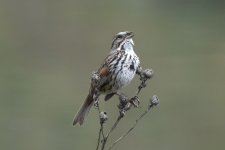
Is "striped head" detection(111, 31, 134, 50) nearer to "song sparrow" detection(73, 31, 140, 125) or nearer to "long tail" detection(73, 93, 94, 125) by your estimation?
"song sparrow" detection(73, 31, 140, 125)

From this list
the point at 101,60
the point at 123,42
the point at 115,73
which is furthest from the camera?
the point at 101,60

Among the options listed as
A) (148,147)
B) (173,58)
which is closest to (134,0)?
(173,58)

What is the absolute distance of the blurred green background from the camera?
34.5 ft

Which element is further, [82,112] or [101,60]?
[101,60]

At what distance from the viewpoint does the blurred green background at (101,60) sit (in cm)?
1051

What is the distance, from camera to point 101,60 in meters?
12.5

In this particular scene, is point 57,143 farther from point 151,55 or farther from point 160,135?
point 151,55

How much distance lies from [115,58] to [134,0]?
1012 centimetres

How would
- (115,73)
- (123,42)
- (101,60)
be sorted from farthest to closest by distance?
(101,60) < (123,42) < (115,73)

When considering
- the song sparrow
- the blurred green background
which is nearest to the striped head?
the song sparrow

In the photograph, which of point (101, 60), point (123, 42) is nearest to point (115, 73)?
point (123, 42)

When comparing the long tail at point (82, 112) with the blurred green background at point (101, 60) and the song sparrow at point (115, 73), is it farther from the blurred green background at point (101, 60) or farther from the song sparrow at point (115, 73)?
the blurred green background at point (101, 60)

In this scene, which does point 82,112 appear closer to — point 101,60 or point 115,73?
point 115,73

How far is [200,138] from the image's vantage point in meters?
10.6
